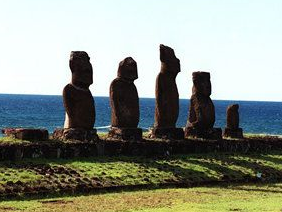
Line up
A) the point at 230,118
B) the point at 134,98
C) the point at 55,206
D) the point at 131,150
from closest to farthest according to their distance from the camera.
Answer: the point at 55,206 < the point at 131,150 < the point at 134,98 < the point at 230,118

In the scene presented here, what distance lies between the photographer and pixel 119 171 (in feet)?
68.8

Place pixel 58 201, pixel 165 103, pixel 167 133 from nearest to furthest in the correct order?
pixel 58 201, pixel 167 133, pixel 165 103

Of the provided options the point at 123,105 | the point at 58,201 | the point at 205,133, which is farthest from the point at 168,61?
the point at 58,201

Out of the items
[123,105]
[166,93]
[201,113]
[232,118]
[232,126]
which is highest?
[166,93]

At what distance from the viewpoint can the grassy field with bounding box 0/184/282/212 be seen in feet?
55.0

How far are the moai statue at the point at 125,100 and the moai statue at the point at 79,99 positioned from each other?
1207 mm

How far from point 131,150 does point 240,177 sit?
13.2ft

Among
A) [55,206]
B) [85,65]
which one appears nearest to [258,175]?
[85,65]

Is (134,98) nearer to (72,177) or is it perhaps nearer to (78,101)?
(78,101)

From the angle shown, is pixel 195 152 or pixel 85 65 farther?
pixel 195 152

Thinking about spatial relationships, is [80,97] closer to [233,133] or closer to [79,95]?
[79,95]

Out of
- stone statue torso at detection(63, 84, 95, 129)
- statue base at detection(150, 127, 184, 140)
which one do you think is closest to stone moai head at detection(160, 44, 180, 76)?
statue base at detection(150, 127, 184, 140)

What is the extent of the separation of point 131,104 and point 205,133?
394 centimetres

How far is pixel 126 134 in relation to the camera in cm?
2484
